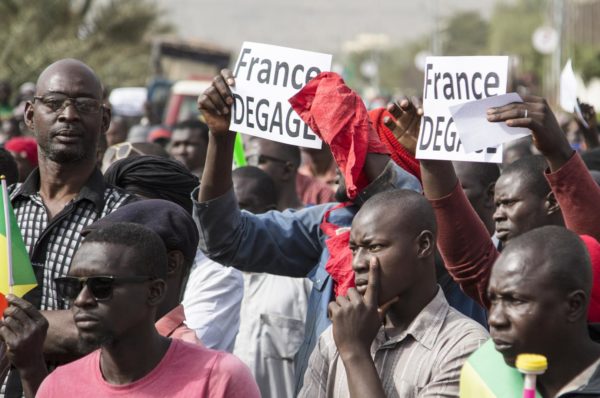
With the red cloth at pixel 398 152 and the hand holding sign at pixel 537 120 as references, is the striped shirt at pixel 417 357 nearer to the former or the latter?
the hand holding sign at pixel 537 120

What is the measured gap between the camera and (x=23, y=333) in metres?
4.33

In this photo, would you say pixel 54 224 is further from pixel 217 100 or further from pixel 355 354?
pixel 355 354

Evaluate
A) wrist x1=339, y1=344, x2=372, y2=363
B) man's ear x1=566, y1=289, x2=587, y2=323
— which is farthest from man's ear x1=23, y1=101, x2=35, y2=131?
man's ear x1=566, y1=289, x2=587, y2=323

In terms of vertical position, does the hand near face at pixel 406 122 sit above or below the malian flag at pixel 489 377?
above

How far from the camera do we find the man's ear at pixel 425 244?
4727 millimetres

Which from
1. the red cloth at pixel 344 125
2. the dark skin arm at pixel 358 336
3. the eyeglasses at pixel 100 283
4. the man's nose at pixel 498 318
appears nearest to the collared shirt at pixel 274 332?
the red cloth at pixel 344 125

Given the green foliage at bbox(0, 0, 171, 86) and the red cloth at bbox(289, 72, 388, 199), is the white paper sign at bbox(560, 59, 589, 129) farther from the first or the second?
the green foliage at bbox(0, 0, 171, 86)

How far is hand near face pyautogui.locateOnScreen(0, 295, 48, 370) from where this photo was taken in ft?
14.2

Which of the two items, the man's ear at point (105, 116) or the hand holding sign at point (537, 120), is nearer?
the hand holding sign at point (537, 120)

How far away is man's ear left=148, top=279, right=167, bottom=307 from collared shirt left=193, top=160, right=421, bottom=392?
1.14 metres

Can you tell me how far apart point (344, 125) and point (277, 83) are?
38 cm

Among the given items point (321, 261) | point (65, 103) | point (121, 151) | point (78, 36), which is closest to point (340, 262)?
point (321, 261)

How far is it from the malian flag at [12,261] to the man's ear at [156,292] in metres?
0.73

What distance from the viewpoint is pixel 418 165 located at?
18.5 feet
